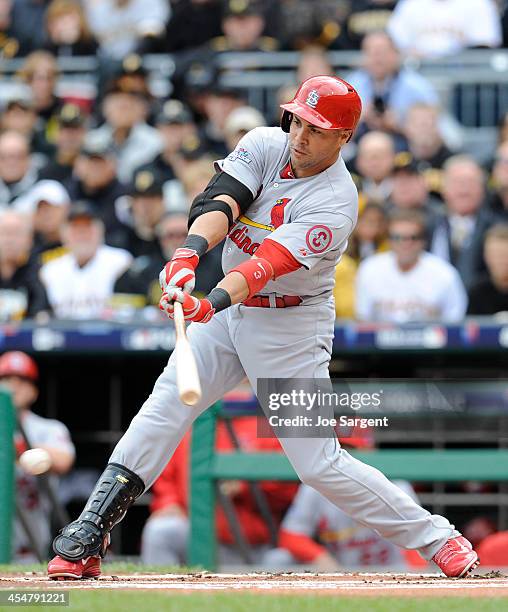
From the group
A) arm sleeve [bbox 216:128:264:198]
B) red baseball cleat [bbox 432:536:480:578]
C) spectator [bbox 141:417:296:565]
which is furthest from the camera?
spectator [bbox 141:417:296:565]

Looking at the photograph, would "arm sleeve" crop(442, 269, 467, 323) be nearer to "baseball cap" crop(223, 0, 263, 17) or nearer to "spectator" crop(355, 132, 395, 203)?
"spectator" crop(355, 132, 395, 203)

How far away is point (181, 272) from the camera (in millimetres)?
4422

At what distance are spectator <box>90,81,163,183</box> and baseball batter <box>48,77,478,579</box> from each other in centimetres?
561

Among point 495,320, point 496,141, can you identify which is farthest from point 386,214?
point 496,141

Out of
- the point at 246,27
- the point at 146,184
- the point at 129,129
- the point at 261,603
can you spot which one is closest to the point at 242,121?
the point at 146,184

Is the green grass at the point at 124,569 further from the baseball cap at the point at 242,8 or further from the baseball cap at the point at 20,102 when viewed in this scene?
the baseball cap at the point at 242,8

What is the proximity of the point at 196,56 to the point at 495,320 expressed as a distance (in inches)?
188

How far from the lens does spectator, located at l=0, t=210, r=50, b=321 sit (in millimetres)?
8289

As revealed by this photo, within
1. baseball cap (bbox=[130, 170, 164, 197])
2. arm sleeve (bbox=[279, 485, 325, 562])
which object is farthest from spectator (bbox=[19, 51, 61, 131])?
arm sleeve (bbox=[279, 485, 325, 562])

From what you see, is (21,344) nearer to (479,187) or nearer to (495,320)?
(495,320)

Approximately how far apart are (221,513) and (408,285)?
1.80 meters

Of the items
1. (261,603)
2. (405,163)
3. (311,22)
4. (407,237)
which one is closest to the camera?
(261,603)

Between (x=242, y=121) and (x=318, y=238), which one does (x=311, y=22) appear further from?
(x=318, y=238)

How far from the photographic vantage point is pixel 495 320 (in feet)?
23.1
